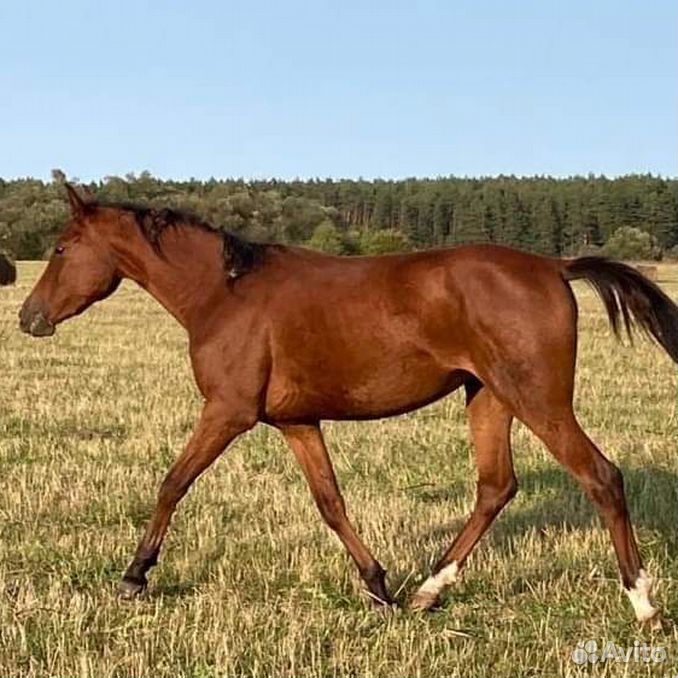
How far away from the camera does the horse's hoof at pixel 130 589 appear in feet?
18.9

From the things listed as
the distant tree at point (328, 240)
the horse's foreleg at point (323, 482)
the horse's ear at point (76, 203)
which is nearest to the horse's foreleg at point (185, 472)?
the horse's foreleg at point (323, 482)

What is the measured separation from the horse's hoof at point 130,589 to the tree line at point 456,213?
44762mm

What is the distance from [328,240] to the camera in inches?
2299

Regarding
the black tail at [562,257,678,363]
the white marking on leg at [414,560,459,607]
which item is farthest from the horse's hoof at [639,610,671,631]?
the black tail at [562,257,678,363]

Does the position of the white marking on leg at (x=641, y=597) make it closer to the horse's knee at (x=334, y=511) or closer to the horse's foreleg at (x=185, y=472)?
the horse's knee at (x=334, y=511)

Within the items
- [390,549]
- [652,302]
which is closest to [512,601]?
[390,549]

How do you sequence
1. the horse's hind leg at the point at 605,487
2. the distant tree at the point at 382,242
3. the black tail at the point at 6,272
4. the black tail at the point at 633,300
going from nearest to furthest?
1. the horse's hind leg at the point at 605,487
2. the black tail at the point at 633,300
3. the black tail at the point at 6,272
4. the distant tree at the point at 382,242

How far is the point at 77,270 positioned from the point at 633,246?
6559 cm

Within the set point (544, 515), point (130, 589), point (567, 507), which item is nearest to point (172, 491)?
point (130, 589)

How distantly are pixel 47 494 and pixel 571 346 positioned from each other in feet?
14.6

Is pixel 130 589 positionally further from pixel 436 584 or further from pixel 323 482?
pixel 436 584

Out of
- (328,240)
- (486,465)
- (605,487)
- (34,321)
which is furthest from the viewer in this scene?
(328,240)

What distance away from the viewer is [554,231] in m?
87.2

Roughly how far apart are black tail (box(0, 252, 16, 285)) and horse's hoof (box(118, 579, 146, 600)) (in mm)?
34349
